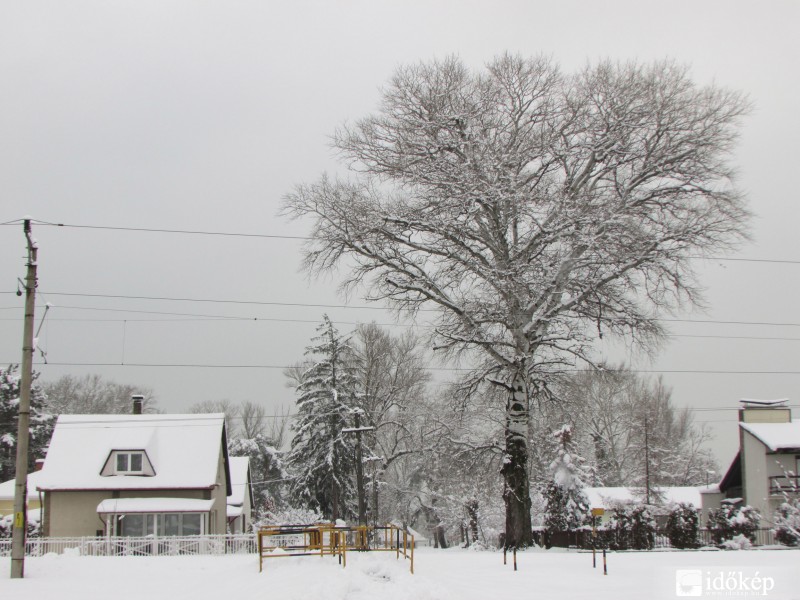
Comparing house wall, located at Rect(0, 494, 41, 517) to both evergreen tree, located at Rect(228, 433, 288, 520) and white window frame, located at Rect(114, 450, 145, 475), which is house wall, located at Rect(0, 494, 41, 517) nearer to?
white window frame, located at Rect(114, 450, 145, 475)

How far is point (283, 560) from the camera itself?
2212 centimetres

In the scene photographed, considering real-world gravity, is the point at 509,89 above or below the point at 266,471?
above

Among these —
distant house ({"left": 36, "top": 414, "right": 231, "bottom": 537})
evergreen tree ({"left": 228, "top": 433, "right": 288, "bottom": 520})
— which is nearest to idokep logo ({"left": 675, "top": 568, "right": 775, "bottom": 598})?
distant house ({"left": 36, "top": 414, "right": 231, "bottom": 537})

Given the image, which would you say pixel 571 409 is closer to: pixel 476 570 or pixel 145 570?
pixel 476 570

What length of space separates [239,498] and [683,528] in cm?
3262

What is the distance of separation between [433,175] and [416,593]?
46.1 feet

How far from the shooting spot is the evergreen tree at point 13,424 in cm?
5769

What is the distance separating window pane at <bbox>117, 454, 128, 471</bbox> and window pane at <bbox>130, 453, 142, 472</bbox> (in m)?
0.30

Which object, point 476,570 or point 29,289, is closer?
point 476,570

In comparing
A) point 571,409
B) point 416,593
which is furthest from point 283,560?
point 571,409

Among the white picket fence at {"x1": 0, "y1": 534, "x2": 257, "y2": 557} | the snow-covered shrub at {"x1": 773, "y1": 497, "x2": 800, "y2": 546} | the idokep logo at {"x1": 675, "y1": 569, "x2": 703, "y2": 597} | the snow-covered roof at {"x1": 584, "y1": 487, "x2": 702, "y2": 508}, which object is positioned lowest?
the snow-covered roof at {"x1": 584, "y1": 487, "x2": 702, "y2": 508}

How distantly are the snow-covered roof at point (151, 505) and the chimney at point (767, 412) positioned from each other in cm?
2693

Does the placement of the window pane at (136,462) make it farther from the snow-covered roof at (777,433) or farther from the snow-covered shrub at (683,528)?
the snow-covered roof at (777,433)

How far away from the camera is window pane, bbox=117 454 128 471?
135 ft
